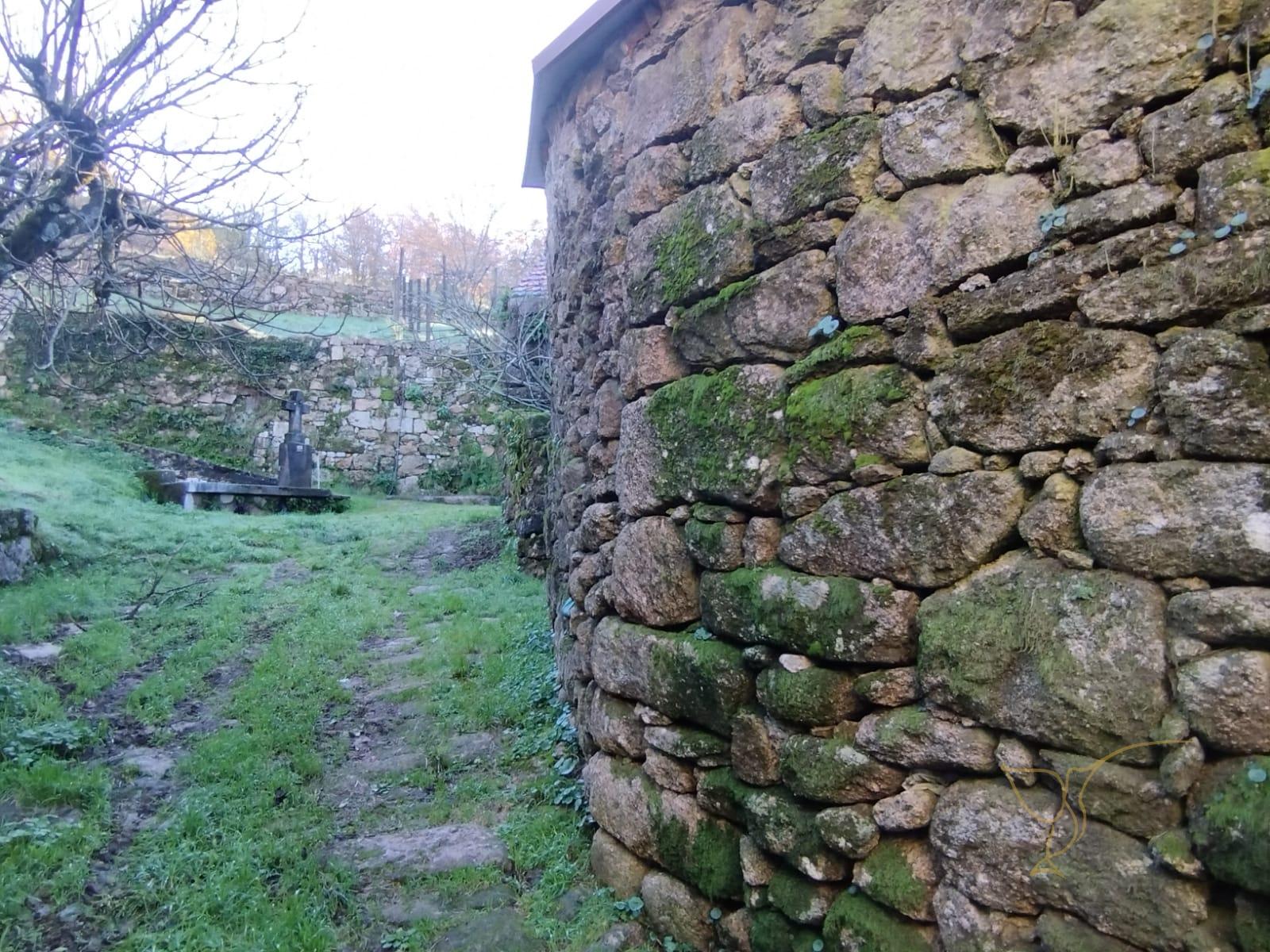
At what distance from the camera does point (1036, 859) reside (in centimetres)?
167

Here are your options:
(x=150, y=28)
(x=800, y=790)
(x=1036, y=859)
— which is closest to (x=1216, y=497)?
(x=1036, y=859)

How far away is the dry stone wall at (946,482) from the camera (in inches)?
59.7

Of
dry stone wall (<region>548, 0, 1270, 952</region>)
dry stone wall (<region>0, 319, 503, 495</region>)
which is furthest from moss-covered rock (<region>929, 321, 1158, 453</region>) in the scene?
dry stone wall (<region>0, 319, 503, 495</region>)

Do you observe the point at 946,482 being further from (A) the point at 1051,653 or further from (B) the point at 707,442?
(B) the point at 707,442

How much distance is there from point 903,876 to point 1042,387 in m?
1.11

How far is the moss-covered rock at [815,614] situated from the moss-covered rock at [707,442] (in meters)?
0.24

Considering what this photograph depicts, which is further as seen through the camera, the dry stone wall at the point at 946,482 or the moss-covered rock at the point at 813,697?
the moss-covered rock at the point at 813,697

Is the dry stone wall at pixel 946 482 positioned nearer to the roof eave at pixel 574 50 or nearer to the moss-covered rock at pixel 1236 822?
the moss-covered rock at pixel 1236 822

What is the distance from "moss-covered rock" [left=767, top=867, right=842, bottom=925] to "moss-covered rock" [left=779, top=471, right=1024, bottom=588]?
2.57ft

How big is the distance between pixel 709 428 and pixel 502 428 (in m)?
7.98

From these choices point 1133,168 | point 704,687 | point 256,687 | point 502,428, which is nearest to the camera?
point 1133,168

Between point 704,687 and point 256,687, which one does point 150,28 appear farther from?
point 704,687

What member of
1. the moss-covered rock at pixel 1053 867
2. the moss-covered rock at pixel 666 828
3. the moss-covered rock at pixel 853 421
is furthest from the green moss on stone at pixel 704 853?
the moss-covered rock at pixel 853 421

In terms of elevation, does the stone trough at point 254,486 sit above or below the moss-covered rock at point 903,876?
above
